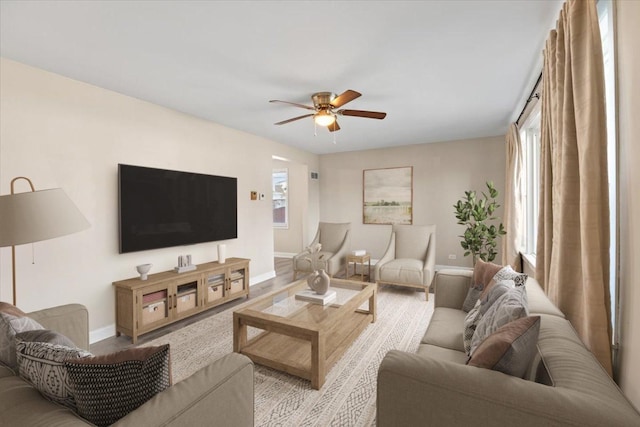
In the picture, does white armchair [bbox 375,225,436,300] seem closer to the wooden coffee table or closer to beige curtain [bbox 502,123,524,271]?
beige curtain [bbox 502,123,524,271]

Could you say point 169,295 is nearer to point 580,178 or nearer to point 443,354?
point 443,354

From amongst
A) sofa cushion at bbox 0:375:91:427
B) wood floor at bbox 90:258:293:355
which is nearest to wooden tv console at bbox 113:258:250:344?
wood floor at bbox 90:258:293:355

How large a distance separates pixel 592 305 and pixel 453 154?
4667 mm

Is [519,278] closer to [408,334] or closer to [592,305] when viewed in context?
[592,305]

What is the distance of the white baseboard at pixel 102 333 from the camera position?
2.77 meters

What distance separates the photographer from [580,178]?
1351 mm

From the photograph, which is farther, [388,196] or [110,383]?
[388,196]

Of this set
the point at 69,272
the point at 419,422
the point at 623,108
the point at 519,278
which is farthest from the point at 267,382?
the point at 623,108

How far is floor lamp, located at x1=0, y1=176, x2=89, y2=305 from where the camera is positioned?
1.57 m

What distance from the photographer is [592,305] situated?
1.23m

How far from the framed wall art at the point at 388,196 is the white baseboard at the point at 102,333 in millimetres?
4668

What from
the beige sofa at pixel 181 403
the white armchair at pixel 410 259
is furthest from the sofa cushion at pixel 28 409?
the white armchair at pixel 410 259

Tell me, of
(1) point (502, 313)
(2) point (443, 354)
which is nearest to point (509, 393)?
(1) point (502, 313)

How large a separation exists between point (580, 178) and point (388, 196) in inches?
184
